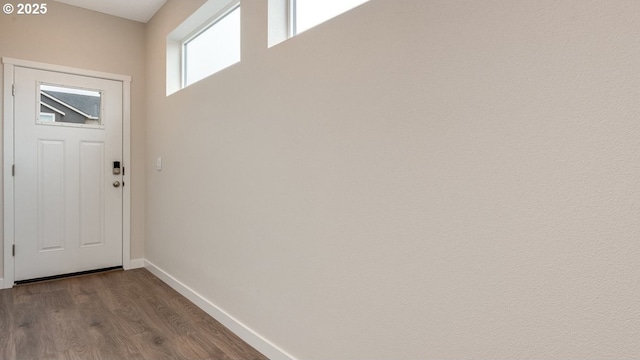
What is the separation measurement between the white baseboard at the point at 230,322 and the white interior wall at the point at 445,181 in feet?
0.21

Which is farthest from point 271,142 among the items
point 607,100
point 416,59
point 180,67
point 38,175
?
point 38,175

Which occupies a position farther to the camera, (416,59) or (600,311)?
(416,59)

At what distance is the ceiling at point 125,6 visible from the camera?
11.0ft

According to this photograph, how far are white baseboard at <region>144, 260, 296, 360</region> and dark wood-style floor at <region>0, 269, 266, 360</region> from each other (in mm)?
37

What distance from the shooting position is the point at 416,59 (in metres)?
1.29

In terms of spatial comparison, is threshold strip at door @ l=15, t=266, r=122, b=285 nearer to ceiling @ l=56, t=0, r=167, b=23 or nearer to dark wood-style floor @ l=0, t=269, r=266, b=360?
dark wood-style floor @ l=0, t=269, r=266, b=360

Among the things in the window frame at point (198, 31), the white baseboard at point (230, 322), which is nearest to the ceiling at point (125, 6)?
the window frame at point (198, 31)

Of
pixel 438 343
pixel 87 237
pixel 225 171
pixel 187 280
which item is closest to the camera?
pixel 438 343

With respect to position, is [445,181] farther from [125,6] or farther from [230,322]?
[125,6]

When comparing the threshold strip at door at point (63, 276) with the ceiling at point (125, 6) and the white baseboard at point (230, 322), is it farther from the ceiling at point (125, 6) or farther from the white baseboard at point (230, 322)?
the ceiling at point (125, 6)

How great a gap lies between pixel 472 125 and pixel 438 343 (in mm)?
748

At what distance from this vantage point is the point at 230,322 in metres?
2.39

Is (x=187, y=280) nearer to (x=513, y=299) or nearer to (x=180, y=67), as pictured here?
(x=180, y=67)

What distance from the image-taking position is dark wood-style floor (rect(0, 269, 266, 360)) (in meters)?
2.10
